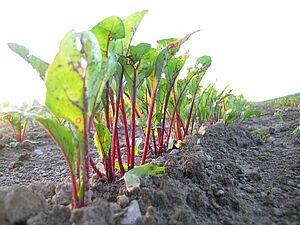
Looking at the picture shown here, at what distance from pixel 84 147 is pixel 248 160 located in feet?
4.98

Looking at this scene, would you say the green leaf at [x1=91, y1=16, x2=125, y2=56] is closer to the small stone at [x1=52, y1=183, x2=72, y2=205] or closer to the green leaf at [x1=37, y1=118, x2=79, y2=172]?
the green leaf at [x1=37, y1=118, x2=79, y2=172]

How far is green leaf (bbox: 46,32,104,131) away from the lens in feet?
2.98

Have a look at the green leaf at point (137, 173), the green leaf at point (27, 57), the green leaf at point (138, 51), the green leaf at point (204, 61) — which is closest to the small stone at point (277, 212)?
the green leaf at point (137, 173)

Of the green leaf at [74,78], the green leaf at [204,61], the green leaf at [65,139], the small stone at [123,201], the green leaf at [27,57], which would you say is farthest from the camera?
the green leaf at [204,61]

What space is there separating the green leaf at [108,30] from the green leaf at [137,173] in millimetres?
549

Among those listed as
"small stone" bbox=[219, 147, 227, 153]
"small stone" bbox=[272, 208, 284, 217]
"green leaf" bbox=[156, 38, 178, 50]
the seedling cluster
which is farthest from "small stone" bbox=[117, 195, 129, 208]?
"small stone" bbox=[219, 147, 227, 153]

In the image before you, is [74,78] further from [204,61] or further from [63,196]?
[204,61]

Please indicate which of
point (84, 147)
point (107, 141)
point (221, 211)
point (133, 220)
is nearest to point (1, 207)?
point (84, 147)

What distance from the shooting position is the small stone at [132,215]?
99 cm

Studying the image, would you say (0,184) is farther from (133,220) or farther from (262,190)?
(262,190)

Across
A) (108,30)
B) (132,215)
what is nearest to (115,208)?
(132,215)

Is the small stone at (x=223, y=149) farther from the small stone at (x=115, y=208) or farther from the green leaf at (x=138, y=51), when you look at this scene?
the small stone at (x=115, y=208)

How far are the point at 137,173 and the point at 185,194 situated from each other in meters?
0.23

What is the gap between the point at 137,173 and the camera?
1316 millimetres
